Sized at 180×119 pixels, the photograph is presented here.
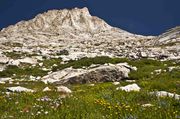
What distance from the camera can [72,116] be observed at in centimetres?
1119

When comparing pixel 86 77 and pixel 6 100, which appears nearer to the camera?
pixel 6 100

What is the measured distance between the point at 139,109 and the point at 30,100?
15.7ft

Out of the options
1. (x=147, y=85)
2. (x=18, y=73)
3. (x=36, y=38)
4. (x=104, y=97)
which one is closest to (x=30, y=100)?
(x=104, y=97)

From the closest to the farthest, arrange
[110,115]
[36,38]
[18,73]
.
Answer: [110,115], [18,73], [36,38]

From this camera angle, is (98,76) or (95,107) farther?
(98,76)

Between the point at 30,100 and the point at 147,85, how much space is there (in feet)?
23.8

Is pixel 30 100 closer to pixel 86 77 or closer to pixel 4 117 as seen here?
pixel 4 117

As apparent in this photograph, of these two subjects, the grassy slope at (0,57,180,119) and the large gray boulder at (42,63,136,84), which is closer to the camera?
the grassy slope at (0,57,180,119)

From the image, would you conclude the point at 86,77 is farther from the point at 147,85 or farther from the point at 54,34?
the point at 54,34

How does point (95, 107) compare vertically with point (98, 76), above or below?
above

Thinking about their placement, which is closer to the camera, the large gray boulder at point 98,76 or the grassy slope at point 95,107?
the grassy slope at point 95,107

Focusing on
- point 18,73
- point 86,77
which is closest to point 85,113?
point 86,77

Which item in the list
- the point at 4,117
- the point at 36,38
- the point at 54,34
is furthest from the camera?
the point at 54,34

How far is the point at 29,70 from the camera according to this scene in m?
41.5
